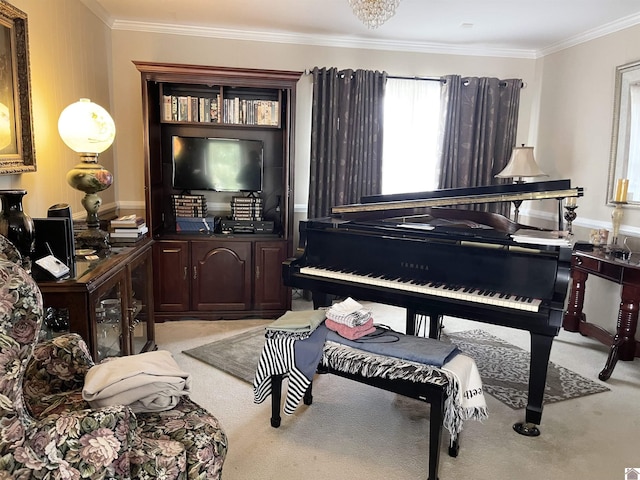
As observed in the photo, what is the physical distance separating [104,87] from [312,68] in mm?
1824

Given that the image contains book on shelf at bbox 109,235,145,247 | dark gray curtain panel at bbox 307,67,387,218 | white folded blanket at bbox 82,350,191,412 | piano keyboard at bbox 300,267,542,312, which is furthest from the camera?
dark gray curtain panel at bbox 307,67,387,218

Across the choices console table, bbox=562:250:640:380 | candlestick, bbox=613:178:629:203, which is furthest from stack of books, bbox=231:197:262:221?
candlestick, bbox=613:178:629:203

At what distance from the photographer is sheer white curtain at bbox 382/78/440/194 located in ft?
15.3

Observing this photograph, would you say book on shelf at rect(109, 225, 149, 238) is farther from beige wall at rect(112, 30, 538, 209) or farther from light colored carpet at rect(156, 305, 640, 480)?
beige wall at rect(112, 30, 538, 209)

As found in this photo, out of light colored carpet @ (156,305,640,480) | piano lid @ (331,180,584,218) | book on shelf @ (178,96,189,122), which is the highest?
book on shelf @ (178,96,189,122)

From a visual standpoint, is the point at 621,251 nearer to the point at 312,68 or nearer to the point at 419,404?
the point at 419,404

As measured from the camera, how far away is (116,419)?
4.23ft

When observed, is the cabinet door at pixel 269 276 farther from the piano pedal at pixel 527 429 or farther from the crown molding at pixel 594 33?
the crown molding at pixel 594 33

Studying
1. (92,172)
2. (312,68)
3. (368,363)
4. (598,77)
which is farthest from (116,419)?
(598,77)

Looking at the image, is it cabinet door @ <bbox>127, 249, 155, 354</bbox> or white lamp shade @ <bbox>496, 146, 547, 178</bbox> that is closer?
cabinet door @ <bbox>127, 249, 155, 354</bbox>

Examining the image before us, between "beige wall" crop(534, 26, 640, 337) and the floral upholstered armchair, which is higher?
"beige wall" crop(534, 26, 640, 337)

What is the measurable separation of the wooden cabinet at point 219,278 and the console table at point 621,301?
231 centimetres

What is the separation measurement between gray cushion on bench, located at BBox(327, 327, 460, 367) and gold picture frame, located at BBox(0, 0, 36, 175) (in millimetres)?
1809

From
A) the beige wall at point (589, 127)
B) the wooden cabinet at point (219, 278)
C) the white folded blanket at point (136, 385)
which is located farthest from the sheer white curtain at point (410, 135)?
the white folded blanket at point (136, 385)
